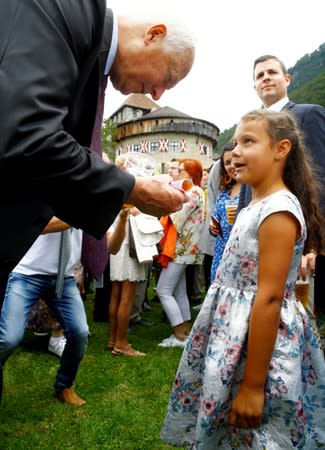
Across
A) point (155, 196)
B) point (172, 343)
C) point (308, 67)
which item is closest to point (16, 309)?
point (155, 196)

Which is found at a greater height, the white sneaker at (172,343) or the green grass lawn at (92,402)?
the white sneaker at (172,343)

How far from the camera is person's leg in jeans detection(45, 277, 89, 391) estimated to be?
338 centimetres

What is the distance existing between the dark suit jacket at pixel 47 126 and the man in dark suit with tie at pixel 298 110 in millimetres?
1607

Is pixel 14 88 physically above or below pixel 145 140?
below

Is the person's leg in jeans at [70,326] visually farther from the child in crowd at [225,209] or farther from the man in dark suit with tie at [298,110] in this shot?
the man in dark suit with tie at [298,110]

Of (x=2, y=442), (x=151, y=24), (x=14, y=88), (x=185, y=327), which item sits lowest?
(x=2, y=442)

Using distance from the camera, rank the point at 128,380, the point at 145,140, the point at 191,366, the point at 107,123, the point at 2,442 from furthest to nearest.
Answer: the point at 145,140, the point at 107,123, the point at 128,380, the point at 2,442, the point at 191,366

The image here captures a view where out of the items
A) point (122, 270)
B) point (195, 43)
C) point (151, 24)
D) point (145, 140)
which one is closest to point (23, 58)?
point (151, 24)

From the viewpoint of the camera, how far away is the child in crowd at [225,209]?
12.4ft

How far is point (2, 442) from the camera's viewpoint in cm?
296

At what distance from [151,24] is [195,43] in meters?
0.19

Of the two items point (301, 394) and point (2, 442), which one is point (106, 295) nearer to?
point (2, 442)

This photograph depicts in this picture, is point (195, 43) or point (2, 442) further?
point (2, 442)

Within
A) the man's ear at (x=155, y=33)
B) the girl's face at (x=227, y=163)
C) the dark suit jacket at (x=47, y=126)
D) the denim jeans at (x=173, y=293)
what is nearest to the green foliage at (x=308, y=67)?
the denim jeans at (x=173, y=293)
